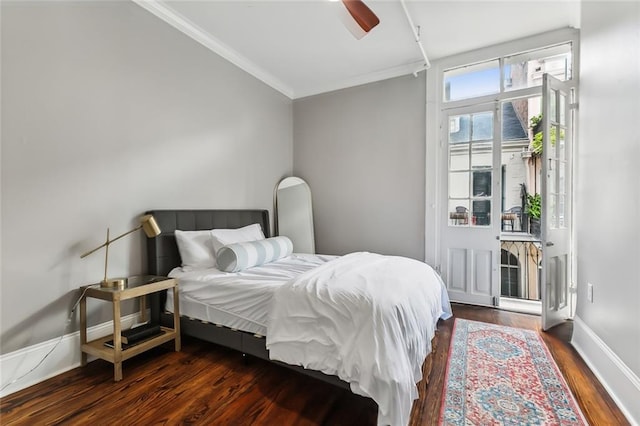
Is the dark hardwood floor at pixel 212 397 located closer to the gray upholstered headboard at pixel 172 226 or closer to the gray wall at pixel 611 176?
the gray wall at pixel 611 176

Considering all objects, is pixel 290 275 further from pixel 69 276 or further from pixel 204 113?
pixel 204 113

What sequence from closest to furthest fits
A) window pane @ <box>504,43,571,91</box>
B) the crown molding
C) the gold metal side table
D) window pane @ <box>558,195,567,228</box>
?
the gold metal side table → window pane @ <box>558,195,567,228</box> → window pane @ <box>504,43,571,91</box> → the crown molding

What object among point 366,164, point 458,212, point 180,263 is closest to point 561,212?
point 458,212

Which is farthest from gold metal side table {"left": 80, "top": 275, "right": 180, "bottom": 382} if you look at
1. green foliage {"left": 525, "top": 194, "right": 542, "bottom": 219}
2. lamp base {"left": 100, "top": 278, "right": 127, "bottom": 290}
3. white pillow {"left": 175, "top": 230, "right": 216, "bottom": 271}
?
green foliage {"left": 525, "top": 194, "right": 542, "bottom": 219}

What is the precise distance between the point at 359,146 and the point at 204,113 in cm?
204

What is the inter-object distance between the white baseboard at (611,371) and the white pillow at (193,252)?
291cm

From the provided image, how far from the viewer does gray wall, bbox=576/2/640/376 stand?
1614mm

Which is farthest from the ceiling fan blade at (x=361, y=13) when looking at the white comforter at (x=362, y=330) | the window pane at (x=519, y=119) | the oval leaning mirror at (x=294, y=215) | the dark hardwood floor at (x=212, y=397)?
the window pane at (x=519, y=119)

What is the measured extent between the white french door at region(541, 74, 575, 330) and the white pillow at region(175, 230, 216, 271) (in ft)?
10.4

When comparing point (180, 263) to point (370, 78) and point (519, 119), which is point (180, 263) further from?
point (519, 119)

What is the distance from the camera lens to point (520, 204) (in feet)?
15.3

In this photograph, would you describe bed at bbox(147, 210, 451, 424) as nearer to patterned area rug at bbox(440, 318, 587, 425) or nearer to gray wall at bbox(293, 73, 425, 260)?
patterned area rug at bbox(440, 318, 587, 425)

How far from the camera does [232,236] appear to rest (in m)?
2.86

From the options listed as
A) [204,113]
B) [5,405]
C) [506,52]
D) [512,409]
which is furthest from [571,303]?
[5,405]
